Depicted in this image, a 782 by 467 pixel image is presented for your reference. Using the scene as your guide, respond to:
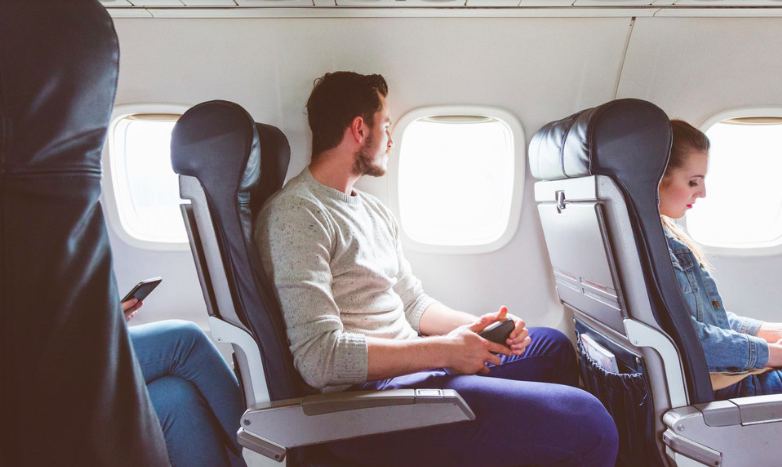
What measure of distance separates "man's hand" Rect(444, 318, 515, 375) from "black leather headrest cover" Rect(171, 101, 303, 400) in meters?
0.47

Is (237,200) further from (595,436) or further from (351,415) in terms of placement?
(595,436)

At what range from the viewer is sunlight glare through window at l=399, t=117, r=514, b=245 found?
237 centimetres

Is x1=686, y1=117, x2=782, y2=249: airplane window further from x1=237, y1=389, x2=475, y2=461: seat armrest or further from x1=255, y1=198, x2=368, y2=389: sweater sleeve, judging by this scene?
x1=255, y1=198, x2=368, y2=389: sweater sleeve

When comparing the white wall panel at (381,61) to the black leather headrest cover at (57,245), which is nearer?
the black leather headrest cover at (57,245)

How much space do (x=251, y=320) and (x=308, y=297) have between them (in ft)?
0.57

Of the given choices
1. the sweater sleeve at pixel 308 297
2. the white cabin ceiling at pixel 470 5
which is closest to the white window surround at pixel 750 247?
the white cabin ceiling at pixel 470 5

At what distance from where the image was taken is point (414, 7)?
2068 mm

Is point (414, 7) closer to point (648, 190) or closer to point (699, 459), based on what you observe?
point (648, 190)

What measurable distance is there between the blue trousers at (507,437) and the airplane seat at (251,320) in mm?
63

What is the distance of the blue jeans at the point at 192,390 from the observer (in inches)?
62.7

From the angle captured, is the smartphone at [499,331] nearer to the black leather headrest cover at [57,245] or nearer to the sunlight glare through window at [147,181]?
the black leather headrest cover at [57,245]

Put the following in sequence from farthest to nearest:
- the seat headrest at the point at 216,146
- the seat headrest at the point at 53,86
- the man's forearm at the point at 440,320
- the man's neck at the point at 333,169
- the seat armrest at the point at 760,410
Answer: the man's forearm at the point at 440,320 < the man's neck at the point at 333,169 < the seat armrest at the point at 760,410 < the seat headrest at the point at 216,146 < the seat headrest at the point at 53,86

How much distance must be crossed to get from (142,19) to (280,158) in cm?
103

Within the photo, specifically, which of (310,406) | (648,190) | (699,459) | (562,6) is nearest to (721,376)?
(699,459)
